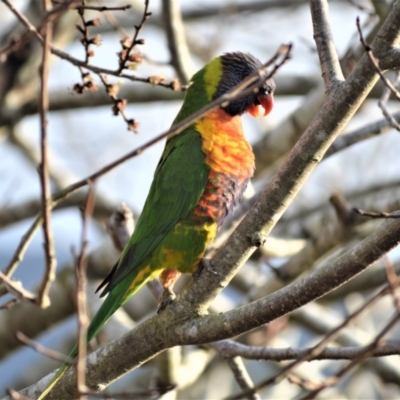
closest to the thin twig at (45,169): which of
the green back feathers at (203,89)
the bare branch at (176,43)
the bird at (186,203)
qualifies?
the bird at (186,203)

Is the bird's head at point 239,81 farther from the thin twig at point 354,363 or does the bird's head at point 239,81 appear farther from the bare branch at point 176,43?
the thin twig at point 354,363

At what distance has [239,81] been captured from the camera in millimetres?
3912

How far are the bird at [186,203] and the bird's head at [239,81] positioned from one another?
0.22 feet

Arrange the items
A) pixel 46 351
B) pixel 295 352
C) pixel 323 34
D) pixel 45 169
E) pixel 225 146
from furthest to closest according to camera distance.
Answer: pixel 225 146 → pixel 323 34 → pixel 295 352 → pixel 46 351 → pixel 45 169

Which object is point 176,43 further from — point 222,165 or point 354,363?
point 354,363

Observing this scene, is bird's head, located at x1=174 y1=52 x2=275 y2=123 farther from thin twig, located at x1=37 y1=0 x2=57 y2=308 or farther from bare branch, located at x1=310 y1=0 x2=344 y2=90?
thin twig, located at x1=37 y1=0 x2=57 y2=308

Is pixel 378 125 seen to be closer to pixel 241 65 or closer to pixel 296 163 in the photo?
pixel 241 65

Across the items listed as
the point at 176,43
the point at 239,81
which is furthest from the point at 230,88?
the point at 176,43

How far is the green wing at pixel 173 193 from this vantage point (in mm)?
→ 3459

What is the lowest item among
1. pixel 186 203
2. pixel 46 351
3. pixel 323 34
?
pixel 46 351

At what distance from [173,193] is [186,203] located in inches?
3.5

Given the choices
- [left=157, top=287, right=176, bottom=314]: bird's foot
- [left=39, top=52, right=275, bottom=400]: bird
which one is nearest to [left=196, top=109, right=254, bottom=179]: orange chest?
[left=39, top=52, right=275, bottom=400]: bird

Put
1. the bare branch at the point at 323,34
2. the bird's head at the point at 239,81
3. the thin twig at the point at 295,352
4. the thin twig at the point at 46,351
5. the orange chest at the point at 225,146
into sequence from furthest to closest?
1. the bird's head at the point at 239,81
2. the orange chest at the point at 225,146
3. the bare branch at the point at 323,34
4. the thin twig at the point at 295,352
5. the thin twig at the point at 46,351

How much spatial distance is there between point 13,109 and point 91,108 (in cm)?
74
